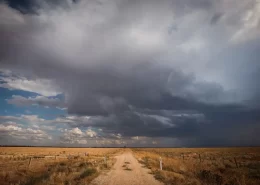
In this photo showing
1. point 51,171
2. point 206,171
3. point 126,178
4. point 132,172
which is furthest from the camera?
point 51,171

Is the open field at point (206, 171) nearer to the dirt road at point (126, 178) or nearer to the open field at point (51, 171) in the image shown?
the dirt road at point (126, 178)

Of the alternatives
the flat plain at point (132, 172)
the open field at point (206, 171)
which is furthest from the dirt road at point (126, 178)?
the open field at point (206, 171)

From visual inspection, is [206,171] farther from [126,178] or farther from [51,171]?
[51,171]

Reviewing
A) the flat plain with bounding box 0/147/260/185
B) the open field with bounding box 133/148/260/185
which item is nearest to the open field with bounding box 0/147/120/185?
the flat plain with bounding box 0/147/260/185

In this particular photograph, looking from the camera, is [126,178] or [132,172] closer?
[126,178]

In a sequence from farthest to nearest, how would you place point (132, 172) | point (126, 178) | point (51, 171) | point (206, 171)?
point (51, 171), point (132, 172), point (206, 171), point (126, 178)

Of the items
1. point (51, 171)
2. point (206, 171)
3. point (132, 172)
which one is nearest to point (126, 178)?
point (132, 172)

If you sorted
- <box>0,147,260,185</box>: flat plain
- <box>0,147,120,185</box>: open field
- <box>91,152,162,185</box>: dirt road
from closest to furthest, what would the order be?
<box>91,152,162,185</box>: dirt road → <box>0,147,260,185</box>: flat plain → <box>0,147,120,185</box>: open field

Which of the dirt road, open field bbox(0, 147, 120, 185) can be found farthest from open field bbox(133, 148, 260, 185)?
open field bbox(0, 147, 120, 185)

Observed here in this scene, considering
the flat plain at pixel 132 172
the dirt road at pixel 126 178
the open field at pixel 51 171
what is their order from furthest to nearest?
the open field at pixel 51 171
the flat plain at pixel 132 172
the dirt road at pixel 126 178

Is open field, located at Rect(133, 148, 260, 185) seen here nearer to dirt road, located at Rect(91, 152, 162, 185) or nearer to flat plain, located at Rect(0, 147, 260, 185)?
flat plain, located at Rect(0, 147, 260, 185)

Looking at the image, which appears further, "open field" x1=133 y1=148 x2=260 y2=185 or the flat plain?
the flat plain

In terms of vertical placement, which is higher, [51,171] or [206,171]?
[206,171]

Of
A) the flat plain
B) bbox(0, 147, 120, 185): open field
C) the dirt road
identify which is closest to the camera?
the dirt road
